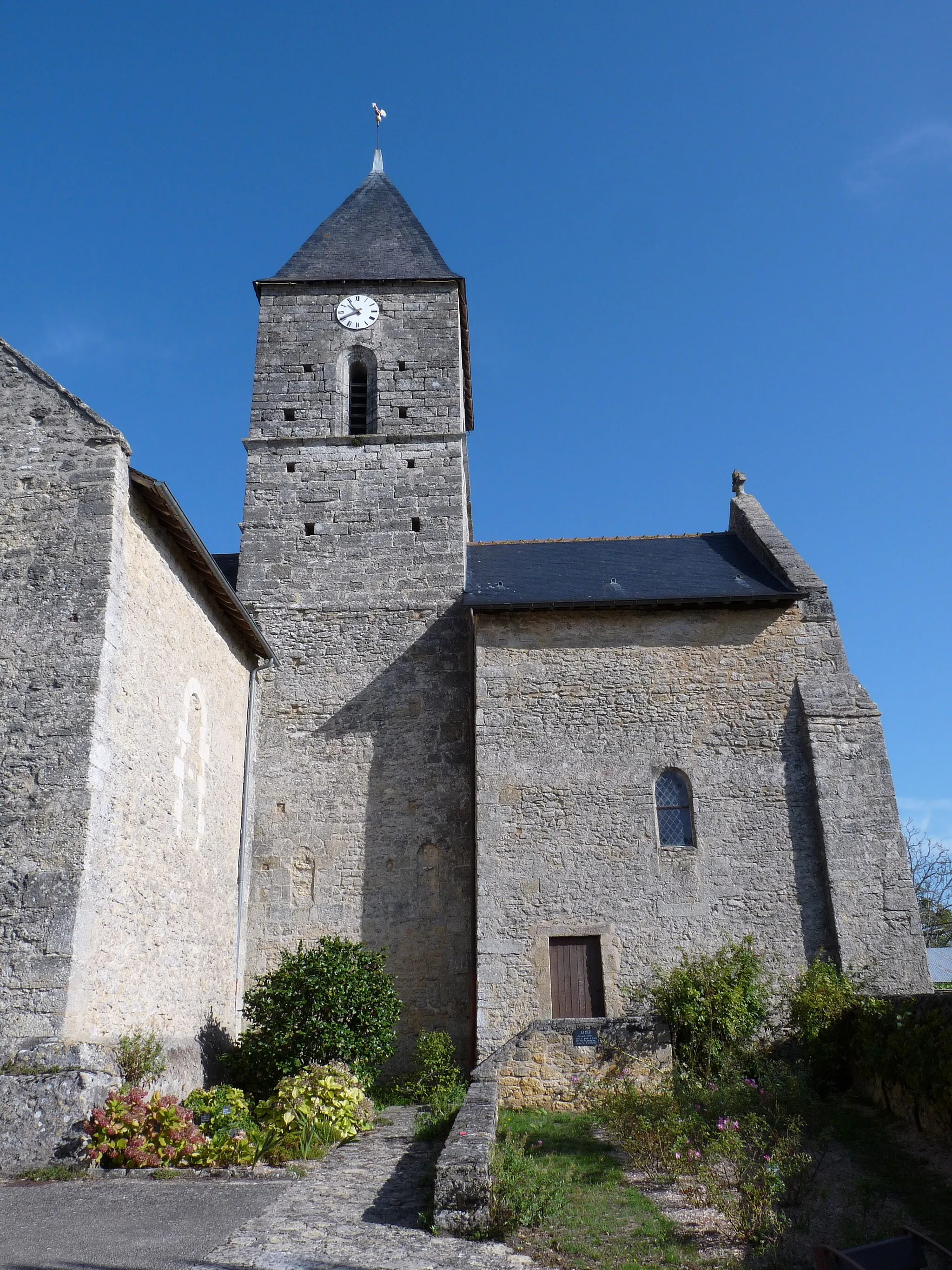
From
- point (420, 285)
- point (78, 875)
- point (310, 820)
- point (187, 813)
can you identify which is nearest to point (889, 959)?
point (310, 820)

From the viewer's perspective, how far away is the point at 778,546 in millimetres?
13516

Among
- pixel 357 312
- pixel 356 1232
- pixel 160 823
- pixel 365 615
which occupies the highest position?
pixel 357 312

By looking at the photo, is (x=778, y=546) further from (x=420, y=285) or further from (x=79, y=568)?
(x=79, y=568)

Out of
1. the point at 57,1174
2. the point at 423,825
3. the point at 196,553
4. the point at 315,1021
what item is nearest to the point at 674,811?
the point at 423,825

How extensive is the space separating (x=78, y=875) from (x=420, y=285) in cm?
1133

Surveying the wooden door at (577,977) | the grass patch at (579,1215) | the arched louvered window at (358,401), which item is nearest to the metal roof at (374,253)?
the arched louvered window at (358,401)

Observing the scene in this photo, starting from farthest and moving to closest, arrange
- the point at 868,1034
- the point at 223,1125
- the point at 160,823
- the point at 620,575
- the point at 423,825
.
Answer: the point at 620,575 < the point at 423,825 < the point at 160,823 < the point at 868,1034 < the point at 223,1125

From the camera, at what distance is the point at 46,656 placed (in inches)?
315

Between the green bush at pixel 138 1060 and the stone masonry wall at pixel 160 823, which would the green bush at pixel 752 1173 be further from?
the stone masonry wall at pixel 160 823

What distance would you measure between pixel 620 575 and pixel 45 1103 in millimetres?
9323

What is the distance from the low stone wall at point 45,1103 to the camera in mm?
6496

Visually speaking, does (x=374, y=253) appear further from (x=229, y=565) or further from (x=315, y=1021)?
(x=315, y=1021)

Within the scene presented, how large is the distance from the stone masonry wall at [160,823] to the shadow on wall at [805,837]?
21.3ft

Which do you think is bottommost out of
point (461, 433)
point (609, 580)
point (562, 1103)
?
point (562, 1103)
